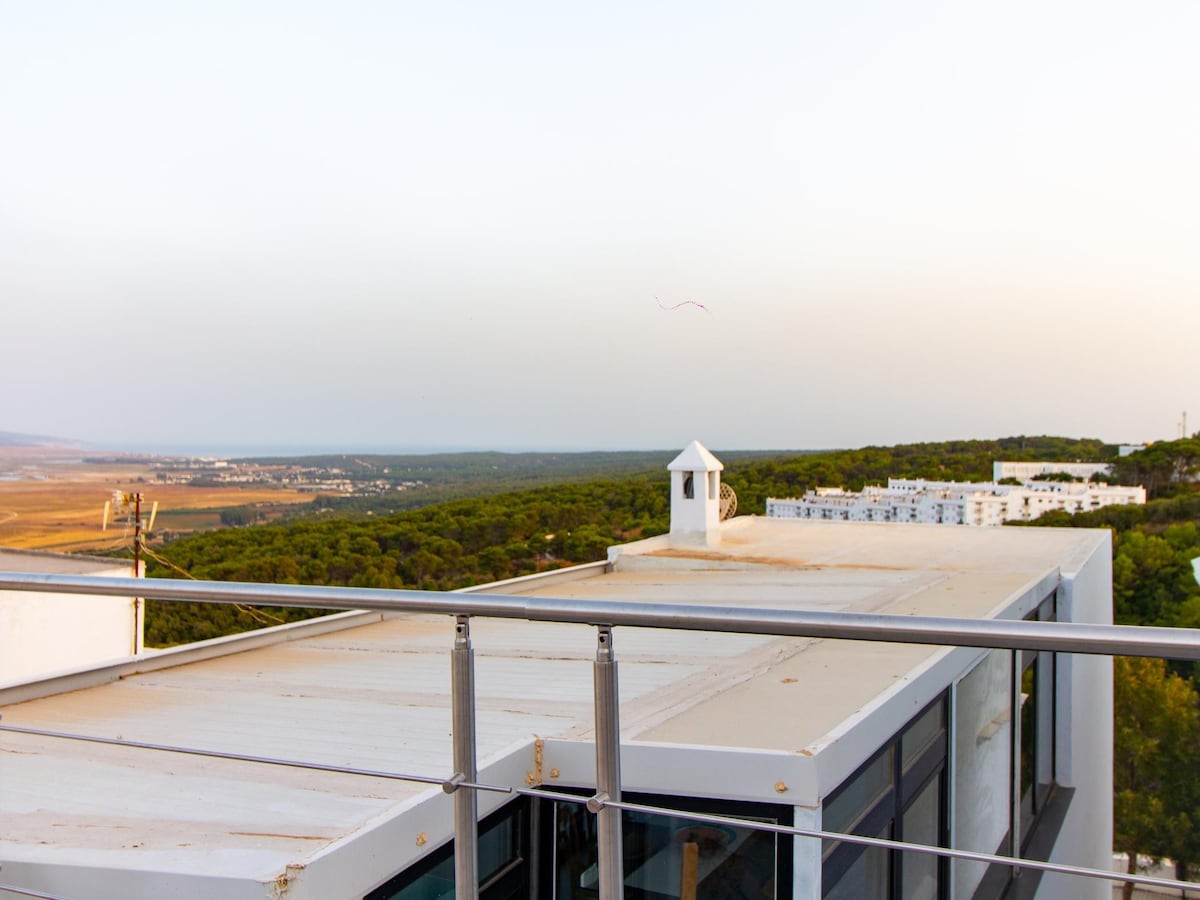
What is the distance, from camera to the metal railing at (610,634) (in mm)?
935

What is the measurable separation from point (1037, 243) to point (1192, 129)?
4354 millimetres

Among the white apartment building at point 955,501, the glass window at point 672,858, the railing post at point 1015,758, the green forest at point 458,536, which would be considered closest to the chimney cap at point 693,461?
the railing post at point 1015,758

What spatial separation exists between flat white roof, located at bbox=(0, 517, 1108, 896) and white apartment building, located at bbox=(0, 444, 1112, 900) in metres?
0.01

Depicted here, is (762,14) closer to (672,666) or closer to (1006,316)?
(672,666)

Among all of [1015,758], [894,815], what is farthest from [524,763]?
[1015,758]

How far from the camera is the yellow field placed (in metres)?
11.7

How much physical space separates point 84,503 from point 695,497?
26.8 ft

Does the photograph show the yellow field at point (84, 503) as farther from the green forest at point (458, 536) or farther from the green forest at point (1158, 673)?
the green forest at point (1158, 673)

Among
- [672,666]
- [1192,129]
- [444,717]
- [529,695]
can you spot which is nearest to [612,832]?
[444,717]

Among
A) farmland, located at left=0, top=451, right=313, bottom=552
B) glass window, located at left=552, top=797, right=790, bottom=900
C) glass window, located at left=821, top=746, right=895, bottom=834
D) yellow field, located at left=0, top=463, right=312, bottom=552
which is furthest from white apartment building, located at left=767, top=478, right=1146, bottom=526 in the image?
glass window, located at left=552, top=797, right=790, bottom=900

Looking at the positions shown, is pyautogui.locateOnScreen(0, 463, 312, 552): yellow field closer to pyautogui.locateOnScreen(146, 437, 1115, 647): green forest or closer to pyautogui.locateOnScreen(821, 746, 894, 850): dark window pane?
pyautogui.locateOnScreen(146, 437, 1115, 647): green forest

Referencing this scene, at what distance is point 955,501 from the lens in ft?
108

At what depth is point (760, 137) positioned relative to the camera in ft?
59.0

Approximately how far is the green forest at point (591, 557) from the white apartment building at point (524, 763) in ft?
32.3
